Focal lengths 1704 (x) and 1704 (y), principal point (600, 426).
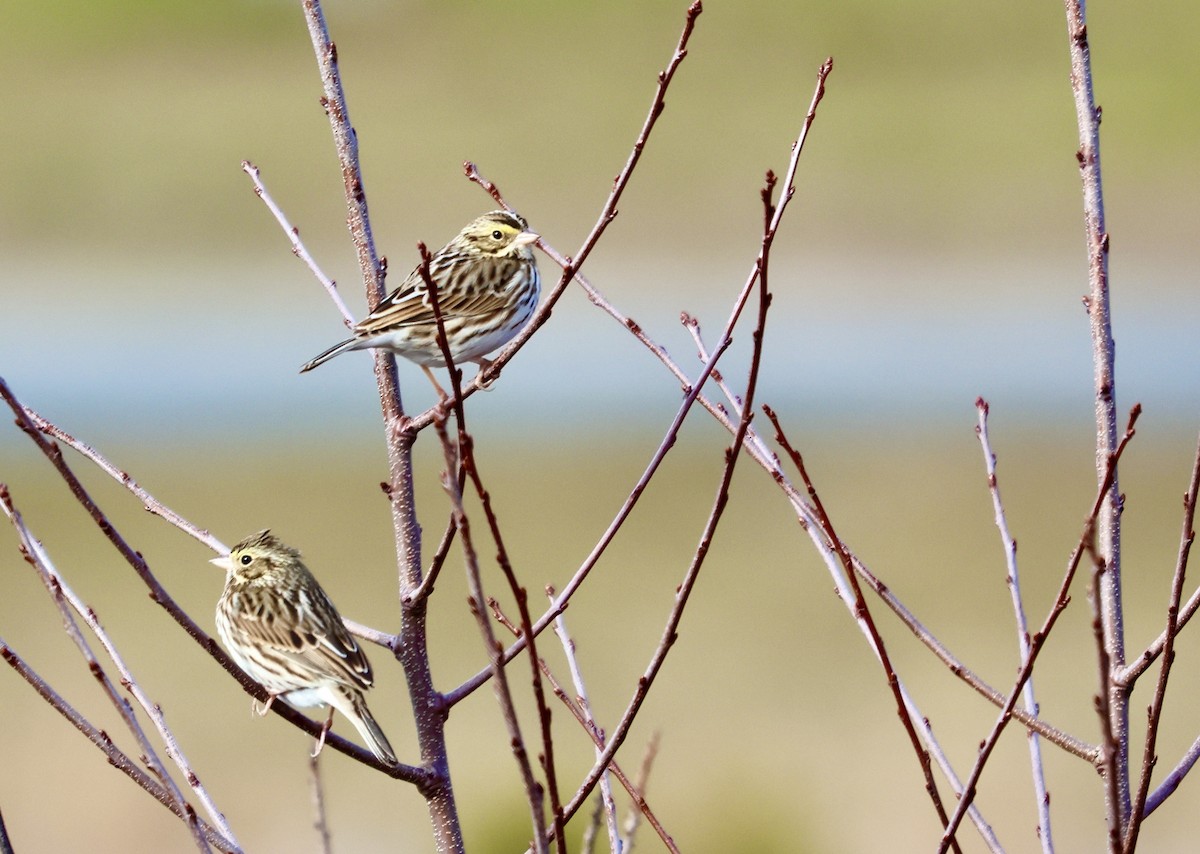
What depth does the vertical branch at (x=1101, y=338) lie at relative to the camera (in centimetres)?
337

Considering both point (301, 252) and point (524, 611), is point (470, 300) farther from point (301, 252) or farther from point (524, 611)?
point (524, 611)

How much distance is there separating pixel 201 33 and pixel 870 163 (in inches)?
821

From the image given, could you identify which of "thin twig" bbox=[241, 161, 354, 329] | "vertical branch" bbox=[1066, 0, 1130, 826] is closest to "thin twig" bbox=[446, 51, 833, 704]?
"vertical branch" bbox=[1066, 0, 1130, 826]

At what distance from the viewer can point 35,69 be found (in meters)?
44.9

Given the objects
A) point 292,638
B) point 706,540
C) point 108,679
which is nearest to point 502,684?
point 706,540

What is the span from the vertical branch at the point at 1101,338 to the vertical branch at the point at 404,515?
56.5 inches

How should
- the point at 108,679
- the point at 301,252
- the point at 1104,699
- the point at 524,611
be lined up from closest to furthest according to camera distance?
the point at 1104,699
the point at 524,611
the point at 108,679
the point at 301,252

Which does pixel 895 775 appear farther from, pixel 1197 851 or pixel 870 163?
pixel 870 163

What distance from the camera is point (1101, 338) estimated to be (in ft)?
11.2

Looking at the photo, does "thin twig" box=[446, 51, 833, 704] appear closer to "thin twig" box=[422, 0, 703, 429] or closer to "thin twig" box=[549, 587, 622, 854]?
"thin twig" box=[422, 0, 703, 429]

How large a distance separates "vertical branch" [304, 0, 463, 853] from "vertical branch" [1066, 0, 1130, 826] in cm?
143

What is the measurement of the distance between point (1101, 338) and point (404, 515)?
5.33 feet

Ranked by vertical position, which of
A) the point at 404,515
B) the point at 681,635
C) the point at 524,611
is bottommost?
the point at 681,635

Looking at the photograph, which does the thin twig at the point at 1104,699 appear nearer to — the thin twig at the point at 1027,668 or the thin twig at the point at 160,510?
the thin twig at the point at 1027,668
